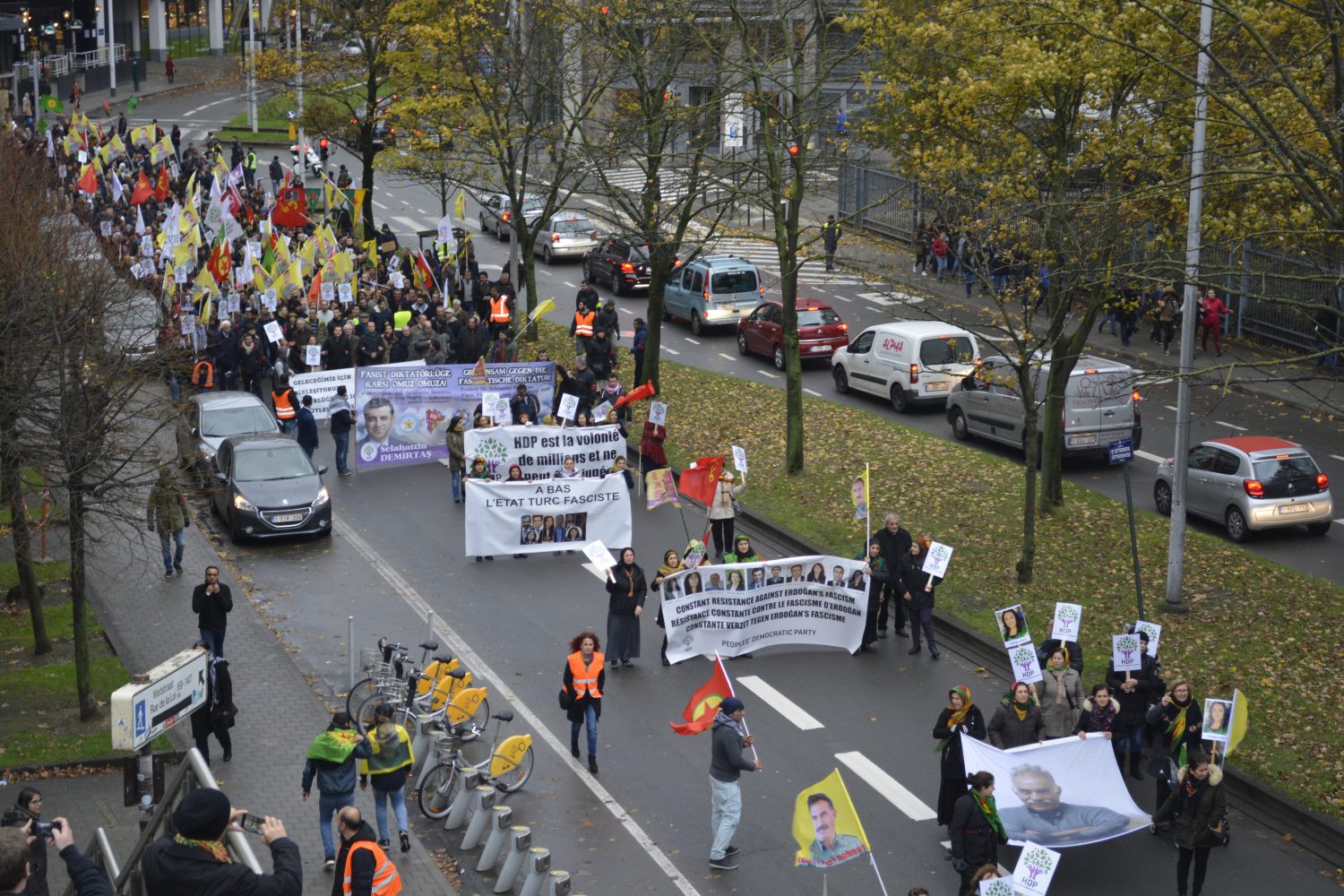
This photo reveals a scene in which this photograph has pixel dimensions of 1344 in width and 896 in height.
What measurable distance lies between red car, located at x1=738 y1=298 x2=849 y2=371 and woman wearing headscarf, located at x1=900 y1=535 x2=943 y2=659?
16.2 m

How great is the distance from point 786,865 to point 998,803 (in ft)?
6.38

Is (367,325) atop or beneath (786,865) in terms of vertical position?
atop

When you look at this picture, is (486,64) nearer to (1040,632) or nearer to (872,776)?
(1040,632)

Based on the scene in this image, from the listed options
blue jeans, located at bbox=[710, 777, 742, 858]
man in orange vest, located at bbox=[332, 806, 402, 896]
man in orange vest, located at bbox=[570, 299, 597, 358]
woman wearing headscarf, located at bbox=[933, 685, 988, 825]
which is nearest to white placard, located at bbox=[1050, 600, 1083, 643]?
woman wearing headscarf, located at bbox=[933, 685, 988, 825]

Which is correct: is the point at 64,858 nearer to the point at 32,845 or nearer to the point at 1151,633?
the point at 32,845

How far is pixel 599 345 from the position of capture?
30.9m

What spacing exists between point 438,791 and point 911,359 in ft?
60.0

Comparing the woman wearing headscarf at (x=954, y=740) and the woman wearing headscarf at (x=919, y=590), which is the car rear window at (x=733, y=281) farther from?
the woman wearing headscarf at (x=954, y=740)

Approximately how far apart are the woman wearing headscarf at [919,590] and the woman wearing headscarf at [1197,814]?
562 cm

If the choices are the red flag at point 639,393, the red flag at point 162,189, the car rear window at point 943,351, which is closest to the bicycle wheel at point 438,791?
the red flag at point 639,393

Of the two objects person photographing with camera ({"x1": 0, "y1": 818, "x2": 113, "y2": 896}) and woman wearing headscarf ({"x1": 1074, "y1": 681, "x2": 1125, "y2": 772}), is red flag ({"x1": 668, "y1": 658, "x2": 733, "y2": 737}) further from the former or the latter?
person photographing with camera ({"x1": 0, "y1": 818, "x2": 113, "y2": 896})

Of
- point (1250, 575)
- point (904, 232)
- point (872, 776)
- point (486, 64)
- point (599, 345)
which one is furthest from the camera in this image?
point (904, 232)

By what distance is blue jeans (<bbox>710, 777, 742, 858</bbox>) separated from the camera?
44.8 ft

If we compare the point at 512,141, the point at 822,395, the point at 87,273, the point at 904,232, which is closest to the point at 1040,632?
the point at 87,273
